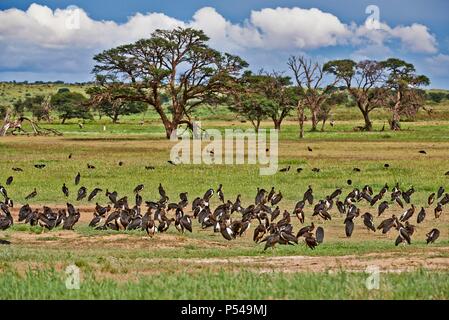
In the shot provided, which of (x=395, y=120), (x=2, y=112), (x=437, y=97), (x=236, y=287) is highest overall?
→ (x=437, y=97)

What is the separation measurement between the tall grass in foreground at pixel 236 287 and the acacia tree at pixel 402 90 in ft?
239

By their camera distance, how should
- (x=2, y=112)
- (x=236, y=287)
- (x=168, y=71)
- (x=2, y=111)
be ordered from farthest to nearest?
(x=2, y=112) < (x=2, y=111) < (x=168, y=71) < (x=236, y=287)

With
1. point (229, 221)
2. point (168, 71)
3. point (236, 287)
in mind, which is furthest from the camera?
point (168, 71)

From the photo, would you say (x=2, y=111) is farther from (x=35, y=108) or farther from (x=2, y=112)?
(x=35, y=108)

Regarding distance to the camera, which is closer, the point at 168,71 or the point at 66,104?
the point at 168,71

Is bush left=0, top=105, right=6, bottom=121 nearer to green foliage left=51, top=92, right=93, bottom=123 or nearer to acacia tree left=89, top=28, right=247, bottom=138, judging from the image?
green foliage left=51, top=92, right=93, bottom=123

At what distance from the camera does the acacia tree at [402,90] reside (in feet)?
270

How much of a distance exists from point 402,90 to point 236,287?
259 ft

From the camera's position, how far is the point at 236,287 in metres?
9.00

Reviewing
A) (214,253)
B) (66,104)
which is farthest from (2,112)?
(214,253)

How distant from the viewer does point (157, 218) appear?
57.0 feet

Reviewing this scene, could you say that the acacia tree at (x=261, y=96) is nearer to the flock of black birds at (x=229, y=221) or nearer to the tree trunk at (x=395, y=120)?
the tree trunk at (x=395, y=120)

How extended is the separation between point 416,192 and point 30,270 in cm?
1676

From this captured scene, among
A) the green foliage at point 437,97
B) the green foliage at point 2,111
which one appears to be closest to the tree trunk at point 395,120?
the green foliage at point 2,111
